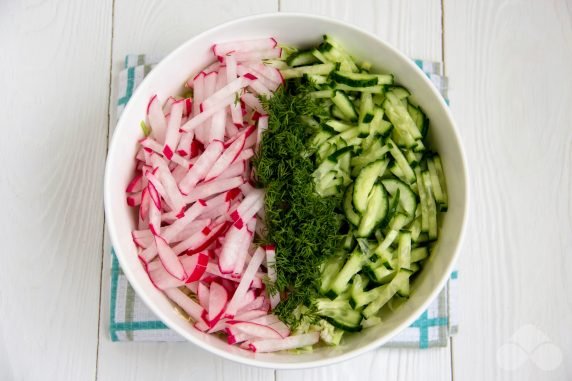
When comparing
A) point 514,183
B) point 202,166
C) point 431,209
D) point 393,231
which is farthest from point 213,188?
point 514,183

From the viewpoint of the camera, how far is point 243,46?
156 centimetres

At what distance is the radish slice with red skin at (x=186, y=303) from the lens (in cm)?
147

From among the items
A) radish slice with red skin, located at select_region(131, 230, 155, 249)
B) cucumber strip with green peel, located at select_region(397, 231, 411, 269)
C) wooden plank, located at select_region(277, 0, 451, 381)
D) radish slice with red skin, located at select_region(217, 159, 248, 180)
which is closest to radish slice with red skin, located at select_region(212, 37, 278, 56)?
radish slice with red skin, located at select_region(217, 159, 248, 180)

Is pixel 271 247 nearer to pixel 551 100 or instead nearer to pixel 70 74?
pixel 70 74

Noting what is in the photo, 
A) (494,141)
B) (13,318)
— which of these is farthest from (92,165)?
(494,141)

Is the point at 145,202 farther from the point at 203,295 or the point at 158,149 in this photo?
the point at 203,295

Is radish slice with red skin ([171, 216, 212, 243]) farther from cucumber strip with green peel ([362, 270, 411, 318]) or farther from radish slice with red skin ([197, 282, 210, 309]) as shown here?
cucumber strip with green peel ([362, 270, 411, 318])

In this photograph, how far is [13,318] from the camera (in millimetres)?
1864

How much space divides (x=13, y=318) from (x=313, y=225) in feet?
3.71

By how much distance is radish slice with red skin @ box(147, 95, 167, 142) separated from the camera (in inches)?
60.7

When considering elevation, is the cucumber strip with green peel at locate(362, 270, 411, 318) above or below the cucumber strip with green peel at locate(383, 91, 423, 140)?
below

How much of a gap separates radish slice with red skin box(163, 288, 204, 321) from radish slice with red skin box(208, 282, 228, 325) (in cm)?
4

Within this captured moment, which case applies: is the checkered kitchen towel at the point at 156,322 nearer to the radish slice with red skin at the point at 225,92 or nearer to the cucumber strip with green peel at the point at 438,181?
the cucumber strip with green peel at the point at 438,181

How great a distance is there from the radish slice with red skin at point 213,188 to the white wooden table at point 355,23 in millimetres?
528
